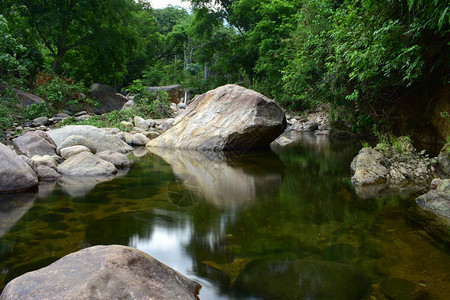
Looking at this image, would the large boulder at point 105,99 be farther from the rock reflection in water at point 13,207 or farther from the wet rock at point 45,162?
the rock reflection in water at point 13,207

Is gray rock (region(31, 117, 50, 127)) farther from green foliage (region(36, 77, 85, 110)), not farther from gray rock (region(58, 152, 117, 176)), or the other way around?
gray rock (region(58, 152, 117, 176))

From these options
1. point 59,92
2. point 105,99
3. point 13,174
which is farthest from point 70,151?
point 105,99

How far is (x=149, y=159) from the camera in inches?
341

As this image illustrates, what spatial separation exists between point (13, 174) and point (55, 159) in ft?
6.64

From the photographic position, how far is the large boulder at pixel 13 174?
15.8ft

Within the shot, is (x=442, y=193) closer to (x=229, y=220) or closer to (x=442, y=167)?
(x=442, y=167)

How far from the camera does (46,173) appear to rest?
5.95 m

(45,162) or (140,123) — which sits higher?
(140,123)

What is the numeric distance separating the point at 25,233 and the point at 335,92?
791 cm

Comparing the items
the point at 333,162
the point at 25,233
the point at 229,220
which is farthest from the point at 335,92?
the point at 25,233

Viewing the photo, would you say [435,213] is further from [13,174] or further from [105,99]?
[105,99]

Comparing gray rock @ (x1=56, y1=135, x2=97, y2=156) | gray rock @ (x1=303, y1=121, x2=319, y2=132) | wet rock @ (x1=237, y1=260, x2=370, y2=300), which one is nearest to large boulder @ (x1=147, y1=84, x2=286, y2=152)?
gray rock @ (x1=56, y1=135, x2=97, y2=156)

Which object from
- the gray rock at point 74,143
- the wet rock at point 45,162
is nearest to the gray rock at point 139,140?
the gray rock at point 74,143

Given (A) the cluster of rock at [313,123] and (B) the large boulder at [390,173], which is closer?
(B) the large boulder at [390,173]
